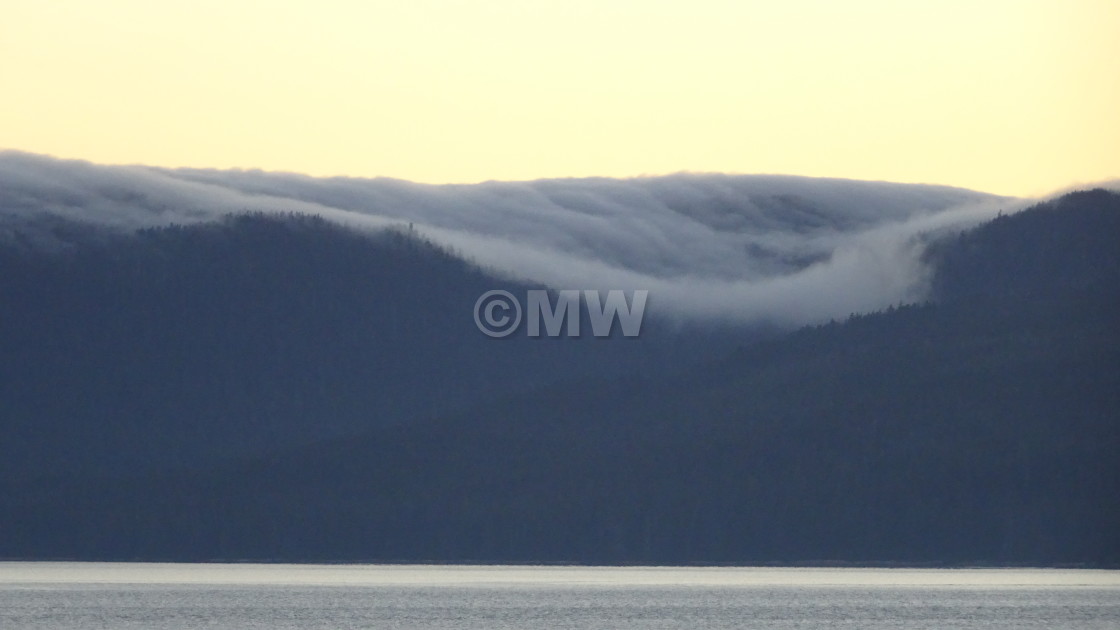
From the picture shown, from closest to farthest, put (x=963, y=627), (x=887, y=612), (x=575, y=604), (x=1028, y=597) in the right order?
(x=963, y=627), (x=887, y=612), (x=575, y=604), (x=1028, y=597)

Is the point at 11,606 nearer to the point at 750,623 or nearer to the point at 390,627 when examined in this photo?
the point at 390,627

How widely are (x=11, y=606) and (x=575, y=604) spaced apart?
1816 inches

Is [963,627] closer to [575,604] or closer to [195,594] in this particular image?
[575,604]

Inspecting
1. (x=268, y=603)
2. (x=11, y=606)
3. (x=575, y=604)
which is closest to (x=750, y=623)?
(x=575, y=604)

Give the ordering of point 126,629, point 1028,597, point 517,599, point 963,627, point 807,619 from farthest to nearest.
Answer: point 1028,597
point 517,599
point 807,619
point 963,627
point 126,629

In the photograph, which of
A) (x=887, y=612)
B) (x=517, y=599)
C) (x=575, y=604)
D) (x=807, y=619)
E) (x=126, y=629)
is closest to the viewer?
(x=126, y=629)

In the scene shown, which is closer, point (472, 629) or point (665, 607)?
point (472, 629)

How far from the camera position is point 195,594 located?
596 feet

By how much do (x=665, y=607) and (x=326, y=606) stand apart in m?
27.4

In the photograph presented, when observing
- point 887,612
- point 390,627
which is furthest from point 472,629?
point 887,612

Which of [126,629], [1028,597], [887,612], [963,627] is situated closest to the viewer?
[126,629]

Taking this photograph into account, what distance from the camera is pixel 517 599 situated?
569 feet

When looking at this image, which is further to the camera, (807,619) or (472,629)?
(807,619)

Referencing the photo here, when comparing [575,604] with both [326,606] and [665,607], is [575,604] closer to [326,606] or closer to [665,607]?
[665,607]
